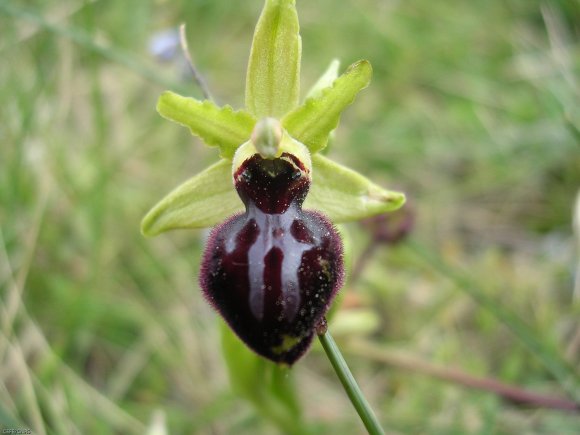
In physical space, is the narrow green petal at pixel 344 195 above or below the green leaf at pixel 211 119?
below

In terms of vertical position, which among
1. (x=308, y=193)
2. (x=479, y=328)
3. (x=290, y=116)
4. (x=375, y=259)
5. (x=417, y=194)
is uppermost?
(x=290, y=116)

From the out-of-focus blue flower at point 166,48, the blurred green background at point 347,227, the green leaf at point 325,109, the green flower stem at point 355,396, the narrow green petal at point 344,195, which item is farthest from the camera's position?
the out-of-focus blue flower at point 166,48

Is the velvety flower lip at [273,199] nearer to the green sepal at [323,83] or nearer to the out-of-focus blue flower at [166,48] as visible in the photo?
the green sepal at [323,83]

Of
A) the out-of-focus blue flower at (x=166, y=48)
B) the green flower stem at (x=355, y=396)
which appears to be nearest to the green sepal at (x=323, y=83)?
the green flower stem at (x=355, y=396)

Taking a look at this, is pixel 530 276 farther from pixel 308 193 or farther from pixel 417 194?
pixel 308 193

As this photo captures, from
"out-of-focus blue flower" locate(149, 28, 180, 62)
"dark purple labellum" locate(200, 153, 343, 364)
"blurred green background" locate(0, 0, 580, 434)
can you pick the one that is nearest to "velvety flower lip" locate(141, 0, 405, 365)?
"dark purple labellum" locate(200, 153, 343, 364)

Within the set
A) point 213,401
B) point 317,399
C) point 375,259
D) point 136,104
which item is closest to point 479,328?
point 375,259

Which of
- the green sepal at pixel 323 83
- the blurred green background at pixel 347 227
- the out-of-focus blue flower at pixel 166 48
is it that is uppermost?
the out-of-focus blue flower at pixel 166 48

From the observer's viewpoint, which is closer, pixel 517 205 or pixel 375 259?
pixel 375 259
